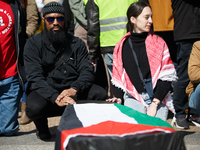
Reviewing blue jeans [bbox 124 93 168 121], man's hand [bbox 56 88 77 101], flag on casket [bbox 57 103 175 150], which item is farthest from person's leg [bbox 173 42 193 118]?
flag on casket [bbox 57 103 175 150]

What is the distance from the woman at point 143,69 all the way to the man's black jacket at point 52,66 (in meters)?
0.51

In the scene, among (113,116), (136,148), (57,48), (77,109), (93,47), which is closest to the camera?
(136,148)

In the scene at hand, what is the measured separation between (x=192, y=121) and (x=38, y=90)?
2.34 meters

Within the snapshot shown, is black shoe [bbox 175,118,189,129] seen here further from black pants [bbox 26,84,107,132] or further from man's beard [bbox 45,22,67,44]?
man's beard [bbox 45,22,67,44]

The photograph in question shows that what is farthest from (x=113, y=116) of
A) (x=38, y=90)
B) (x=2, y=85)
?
(x=2, y=85)

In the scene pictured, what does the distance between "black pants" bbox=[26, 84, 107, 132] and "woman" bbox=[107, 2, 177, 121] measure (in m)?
0.43

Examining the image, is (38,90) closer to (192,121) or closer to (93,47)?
(93,47)

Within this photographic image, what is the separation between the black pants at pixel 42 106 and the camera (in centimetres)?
345

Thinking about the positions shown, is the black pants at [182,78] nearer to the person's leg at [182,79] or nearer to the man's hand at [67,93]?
the person's leg at [182,79]

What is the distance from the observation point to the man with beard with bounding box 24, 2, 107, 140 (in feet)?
11.5

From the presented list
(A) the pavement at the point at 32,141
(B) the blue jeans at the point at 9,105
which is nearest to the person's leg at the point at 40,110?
(A) the pavement at the point at 32,141

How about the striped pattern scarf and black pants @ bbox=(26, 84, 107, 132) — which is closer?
the striped pattern scarf

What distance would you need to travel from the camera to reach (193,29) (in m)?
4.02

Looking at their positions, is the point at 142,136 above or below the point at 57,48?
below
